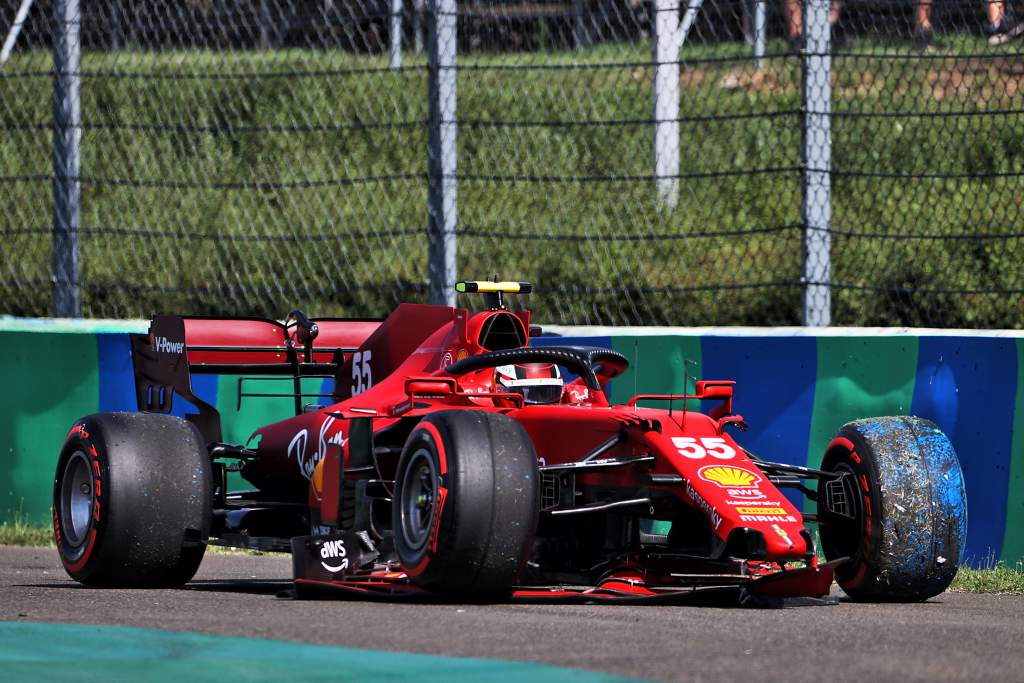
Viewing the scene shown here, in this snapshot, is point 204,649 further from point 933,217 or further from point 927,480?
point 933,217

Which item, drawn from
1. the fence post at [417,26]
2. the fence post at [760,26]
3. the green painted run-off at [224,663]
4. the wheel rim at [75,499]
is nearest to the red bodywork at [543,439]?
the wheel rim at [75,499]

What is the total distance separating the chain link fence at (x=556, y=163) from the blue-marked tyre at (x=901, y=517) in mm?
2038

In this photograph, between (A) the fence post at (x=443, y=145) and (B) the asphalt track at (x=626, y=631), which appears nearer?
(B) the asphalt track at (x=626, y=631)

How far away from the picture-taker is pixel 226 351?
8.96 metres

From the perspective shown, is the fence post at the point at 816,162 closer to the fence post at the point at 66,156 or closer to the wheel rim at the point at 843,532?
the wheel rim at the point at 843,532

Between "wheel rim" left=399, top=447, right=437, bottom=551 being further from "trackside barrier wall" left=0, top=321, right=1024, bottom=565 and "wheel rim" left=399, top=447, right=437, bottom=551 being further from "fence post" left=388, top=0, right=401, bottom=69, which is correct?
"fence post" left=388, top=0, right=401, bottom=69

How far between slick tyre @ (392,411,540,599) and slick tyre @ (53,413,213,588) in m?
1.37

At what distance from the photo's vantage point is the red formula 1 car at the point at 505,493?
652 cm

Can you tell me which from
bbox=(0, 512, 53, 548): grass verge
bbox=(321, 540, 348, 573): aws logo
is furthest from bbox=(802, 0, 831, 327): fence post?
bbox=(0, 512, 53, 548): grass verge

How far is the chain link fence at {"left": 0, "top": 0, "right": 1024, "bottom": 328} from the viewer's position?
33.1 ft

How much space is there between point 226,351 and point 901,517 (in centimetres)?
354

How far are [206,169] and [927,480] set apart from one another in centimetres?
1103

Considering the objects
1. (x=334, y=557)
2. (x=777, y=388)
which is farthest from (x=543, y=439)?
(x=777, y=388)

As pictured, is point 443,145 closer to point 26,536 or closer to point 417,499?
point 26,536
